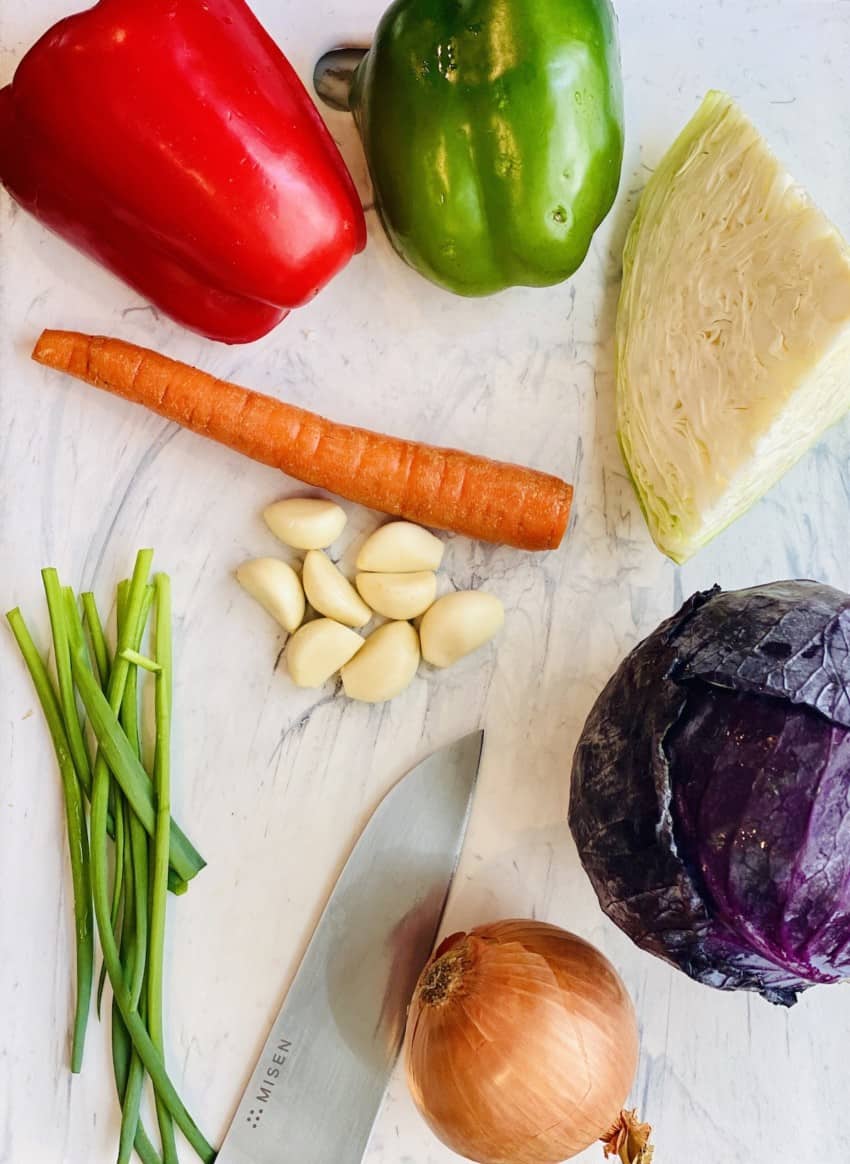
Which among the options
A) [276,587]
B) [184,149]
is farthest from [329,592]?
[184,149]

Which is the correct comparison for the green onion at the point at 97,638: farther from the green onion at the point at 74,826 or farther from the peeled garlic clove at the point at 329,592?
the peeled garlic clove at the point at 329,592

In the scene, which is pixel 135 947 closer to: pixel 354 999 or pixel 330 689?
pixel 354 999

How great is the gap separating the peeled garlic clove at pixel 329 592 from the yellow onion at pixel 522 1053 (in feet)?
1.29

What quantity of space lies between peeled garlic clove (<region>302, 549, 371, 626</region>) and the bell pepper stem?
0.55m

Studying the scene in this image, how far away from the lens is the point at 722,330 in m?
1.10

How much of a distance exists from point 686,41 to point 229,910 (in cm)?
121

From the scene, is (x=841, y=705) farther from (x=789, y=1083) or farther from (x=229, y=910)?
(x=229, y=910)

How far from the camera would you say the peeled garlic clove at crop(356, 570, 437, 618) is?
1220 mm

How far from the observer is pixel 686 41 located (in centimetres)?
129

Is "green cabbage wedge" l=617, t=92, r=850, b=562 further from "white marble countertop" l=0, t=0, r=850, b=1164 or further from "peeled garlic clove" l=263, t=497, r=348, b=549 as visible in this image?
"peeled garlic clove" l=263, t=497, r=348, b=549

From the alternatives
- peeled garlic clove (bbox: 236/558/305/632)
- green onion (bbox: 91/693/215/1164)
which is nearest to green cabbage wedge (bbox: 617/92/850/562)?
Result: peeled garlic clove (bbox: 236/558/305/632)

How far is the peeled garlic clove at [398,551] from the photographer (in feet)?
4.03

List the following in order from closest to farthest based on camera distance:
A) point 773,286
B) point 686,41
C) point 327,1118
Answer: point 773,286 → point 327,1118 → point 686,41

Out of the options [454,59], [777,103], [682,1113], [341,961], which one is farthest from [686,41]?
[682,1113]
